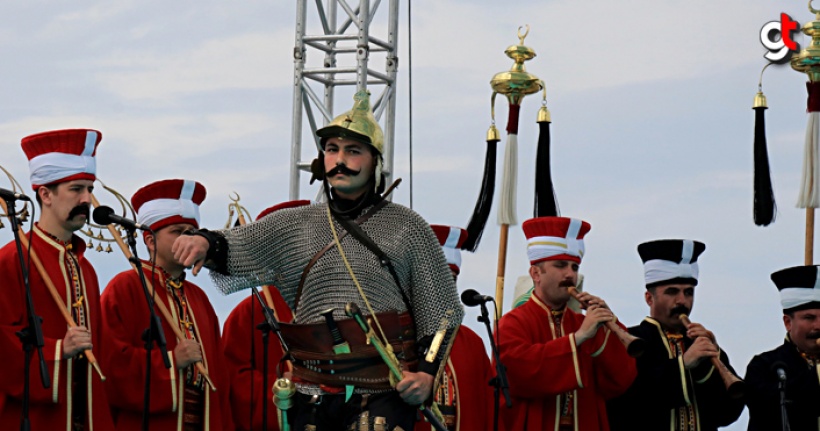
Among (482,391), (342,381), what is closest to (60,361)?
(342,381)

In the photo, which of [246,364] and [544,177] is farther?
[544,177]

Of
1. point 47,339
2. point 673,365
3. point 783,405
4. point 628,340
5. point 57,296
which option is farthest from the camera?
point 673,365

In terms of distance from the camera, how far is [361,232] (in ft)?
19.4

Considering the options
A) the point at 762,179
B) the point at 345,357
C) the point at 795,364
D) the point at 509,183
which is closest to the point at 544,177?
the point at 509,183

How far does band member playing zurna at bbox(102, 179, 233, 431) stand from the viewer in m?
7.35

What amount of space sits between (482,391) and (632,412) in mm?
893

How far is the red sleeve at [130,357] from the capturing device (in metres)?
7.33

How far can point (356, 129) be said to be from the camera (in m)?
5.93

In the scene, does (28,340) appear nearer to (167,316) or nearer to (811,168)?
(167,316)

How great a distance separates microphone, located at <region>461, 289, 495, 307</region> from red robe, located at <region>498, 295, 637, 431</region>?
1633 mm

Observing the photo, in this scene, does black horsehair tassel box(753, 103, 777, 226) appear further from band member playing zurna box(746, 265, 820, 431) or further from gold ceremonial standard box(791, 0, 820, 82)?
band member playing zurna box(746, 265, 820, 431)

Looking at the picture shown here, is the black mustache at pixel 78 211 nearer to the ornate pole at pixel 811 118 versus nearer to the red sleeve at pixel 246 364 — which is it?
the red sleeve at pixel 246 364

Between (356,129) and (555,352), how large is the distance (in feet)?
8.70

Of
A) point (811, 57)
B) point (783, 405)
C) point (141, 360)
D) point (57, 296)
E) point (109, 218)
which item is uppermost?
point (811, 57)
